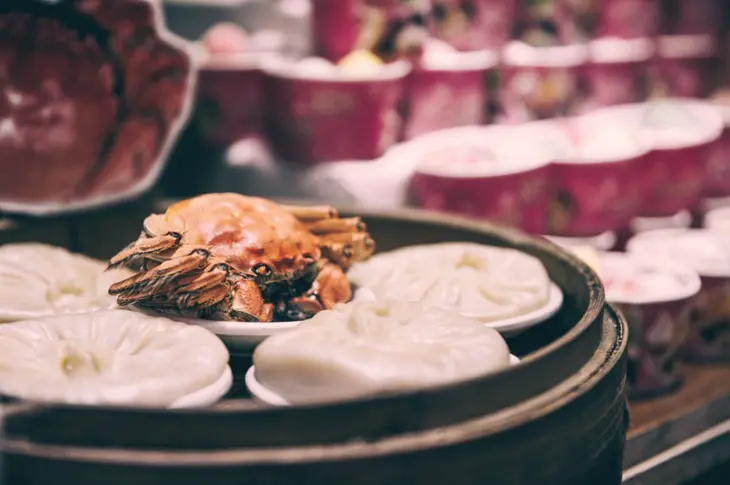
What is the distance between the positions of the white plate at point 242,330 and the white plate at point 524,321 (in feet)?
1.08

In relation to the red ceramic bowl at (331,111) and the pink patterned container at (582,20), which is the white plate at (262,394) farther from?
the pink patterned container at (582,20)

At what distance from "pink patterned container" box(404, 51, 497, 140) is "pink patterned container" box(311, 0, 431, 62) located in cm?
9

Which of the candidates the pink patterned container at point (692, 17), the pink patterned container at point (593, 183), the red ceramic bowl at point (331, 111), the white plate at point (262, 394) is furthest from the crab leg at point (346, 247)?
the pink patterned container at point (692, 17)

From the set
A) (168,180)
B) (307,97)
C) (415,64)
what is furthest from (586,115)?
(168,180)

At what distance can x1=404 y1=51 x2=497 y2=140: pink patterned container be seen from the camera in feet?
8.05

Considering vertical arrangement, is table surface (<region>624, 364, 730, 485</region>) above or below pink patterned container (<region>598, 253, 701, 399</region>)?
below

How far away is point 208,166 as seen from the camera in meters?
2.48

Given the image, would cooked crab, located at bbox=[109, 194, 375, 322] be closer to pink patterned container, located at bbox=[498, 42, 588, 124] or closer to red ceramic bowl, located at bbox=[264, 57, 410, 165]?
red ceramic bowl, located at bbox=[264, 57, 410, 165]

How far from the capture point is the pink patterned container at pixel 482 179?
2195 mm

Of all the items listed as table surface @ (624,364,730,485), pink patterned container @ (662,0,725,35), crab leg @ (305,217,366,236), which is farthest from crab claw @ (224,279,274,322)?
pink patterned container @ (662,0,725,35)

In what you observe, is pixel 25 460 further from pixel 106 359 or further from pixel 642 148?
pixel 642 148

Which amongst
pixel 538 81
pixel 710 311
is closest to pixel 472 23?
pixel 538 81

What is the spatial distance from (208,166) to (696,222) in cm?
164

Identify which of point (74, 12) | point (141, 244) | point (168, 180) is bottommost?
point (168, 180)
